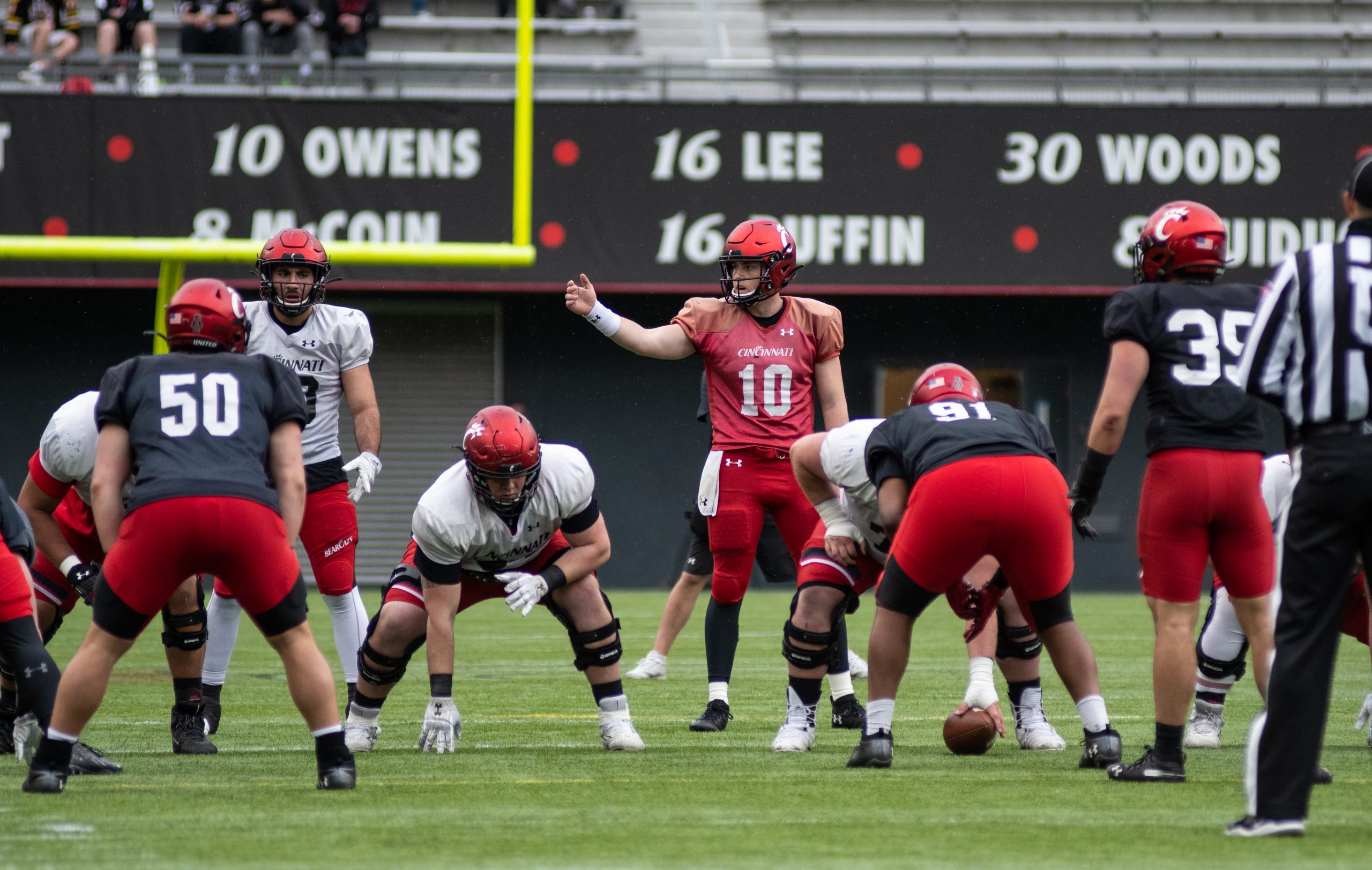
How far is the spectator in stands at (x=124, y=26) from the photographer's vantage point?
14.0 m

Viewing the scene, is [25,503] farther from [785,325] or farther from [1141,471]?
[1141,471]

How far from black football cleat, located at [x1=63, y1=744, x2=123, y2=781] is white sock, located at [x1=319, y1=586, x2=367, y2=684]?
137 centimetres

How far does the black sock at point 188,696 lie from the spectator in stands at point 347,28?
30.9 ft

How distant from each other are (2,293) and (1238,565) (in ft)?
41.6

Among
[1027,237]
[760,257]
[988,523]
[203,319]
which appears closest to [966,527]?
[988,523]

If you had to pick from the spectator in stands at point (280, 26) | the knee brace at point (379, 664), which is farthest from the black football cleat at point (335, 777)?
the spectator in stands at point (280, 26)

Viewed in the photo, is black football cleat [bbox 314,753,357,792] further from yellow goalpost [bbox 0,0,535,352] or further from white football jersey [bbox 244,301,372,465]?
yellow goalpost [bbox 0,0,535,352]

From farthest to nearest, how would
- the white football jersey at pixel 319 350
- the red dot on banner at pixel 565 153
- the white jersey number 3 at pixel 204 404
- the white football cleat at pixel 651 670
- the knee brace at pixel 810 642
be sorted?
the red dot on banner at pixel 565 153 → the white football cleat at pixel 651 670 → the white football jersey at pixel 319 350 → the knee brace at pixel 810 642 → the white jersey number 3 at pixel 204 404

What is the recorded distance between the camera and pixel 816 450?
534 centimetres

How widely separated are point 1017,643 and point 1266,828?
1.79 meters

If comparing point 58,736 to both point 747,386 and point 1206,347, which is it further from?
point 1206,347

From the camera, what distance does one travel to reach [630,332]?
6449mm

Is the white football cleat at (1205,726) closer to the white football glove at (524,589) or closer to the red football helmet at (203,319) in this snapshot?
the white football glove at (524,589)

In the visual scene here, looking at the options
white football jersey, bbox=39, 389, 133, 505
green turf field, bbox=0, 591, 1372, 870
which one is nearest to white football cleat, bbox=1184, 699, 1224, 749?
green turf field, bbox=0, 591, 1372, 870
